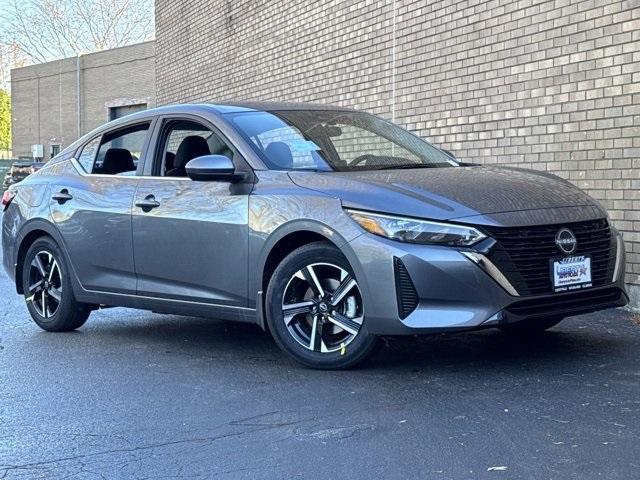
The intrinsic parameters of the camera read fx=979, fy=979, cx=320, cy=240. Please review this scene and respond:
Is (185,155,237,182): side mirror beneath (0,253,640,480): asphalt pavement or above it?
above

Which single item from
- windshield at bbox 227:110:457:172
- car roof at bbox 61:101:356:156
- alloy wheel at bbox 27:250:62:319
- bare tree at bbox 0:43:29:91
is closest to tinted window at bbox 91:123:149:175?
car roof at bbox 61:101:356:156

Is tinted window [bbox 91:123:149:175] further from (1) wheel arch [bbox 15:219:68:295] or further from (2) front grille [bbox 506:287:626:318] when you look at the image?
(2) front grille [bbox 506:287:626:318]

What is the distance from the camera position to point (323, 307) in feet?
18.8

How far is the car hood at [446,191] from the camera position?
17.7 ft

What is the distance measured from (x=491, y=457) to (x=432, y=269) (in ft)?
4.45

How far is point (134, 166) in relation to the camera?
24.3 feet

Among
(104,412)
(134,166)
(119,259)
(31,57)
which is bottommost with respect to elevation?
(104,412)

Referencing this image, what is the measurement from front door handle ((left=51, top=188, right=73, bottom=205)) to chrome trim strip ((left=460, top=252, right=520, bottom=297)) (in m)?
3.55

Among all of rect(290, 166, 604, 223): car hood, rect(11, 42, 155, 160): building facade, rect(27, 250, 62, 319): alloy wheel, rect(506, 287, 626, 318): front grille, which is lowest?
Answer: rect(27, 250, 62, 319): alloy wheel

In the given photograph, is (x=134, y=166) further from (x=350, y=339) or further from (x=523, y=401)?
(x=523, y=401)

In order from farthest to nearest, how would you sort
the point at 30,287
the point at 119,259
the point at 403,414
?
the point at 30,287 → the point at 119,259 → the point at 403,414

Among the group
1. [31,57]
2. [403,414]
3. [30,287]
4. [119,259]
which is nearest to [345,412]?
[403,414]

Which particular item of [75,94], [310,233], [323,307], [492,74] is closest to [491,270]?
[323,307]

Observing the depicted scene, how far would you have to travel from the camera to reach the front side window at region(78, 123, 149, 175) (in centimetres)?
738
